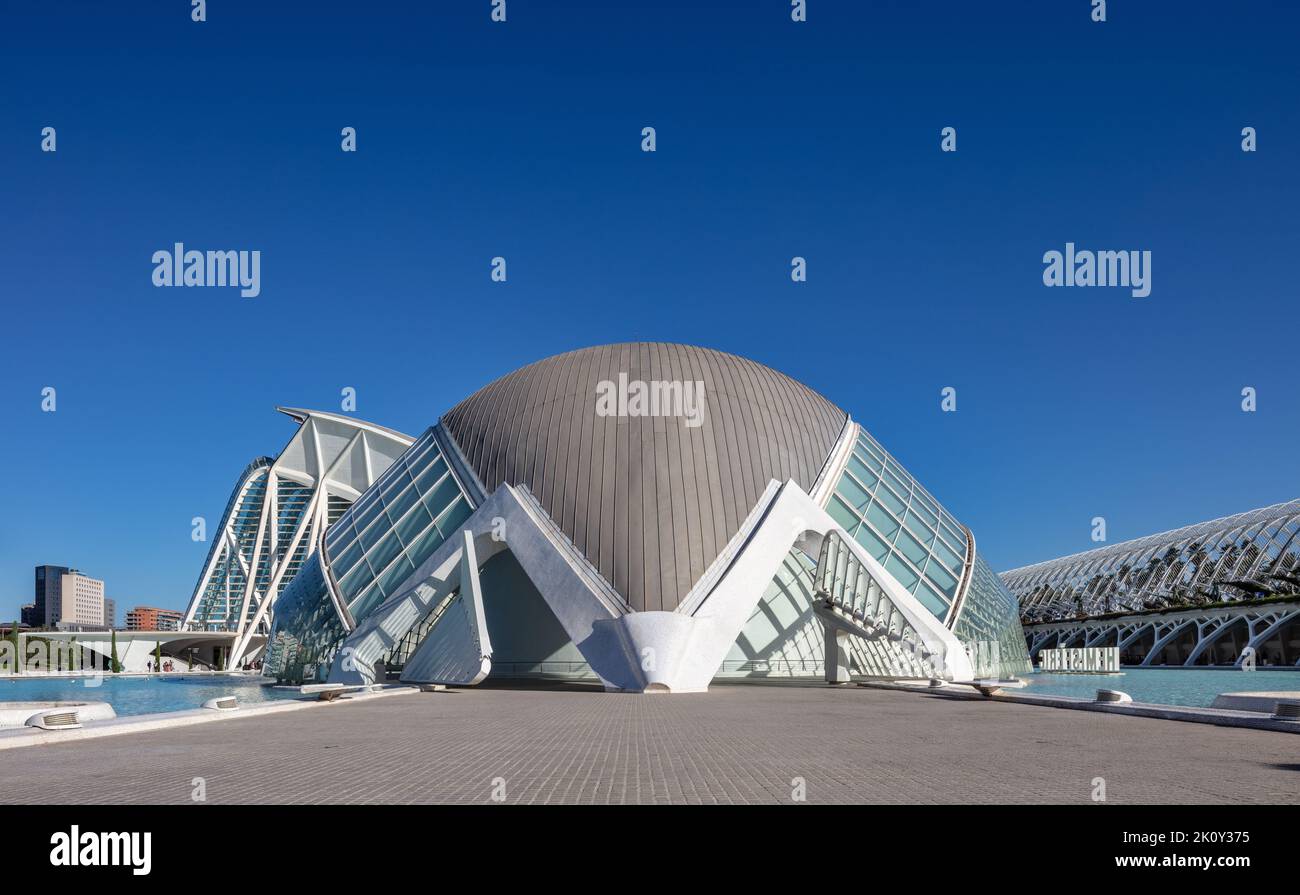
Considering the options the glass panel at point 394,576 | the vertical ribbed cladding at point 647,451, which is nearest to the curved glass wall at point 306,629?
the glass panel at point 394,576

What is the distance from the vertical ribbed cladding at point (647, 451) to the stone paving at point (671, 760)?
39.9 feet

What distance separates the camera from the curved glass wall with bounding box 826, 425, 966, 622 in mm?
32656

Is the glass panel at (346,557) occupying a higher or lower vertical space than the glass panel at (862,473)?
lower

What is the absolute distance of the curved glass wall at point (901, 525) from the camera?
107 feet

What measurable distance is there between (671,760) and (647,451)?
21890 mm

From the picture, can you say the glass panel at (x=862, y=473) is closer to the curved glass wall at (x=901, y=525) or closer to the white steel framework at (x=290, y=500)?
the curved glass wall at (x=901, y=525)

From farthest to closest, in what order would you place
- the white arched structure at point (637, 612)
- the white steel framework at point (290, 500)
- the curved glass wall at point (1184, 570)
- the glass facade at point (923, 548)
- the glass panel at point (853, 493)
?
the white steel framework at point (290, 500)
the curved glass wall at point (1184, 570)
the glass panel at point (853, 493)
the glass facade at point (923, 548)
the white arched structure at point (637, 612)

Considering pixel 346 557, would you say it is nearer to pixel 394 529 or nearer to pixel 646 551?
pixel 394 529

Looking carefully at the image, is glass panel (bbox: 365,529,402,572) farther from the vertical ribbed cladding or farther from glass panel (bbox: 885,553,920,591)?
glass panel (bbox: 885,553,920,591)

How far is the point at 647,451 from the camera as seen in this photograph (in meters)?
32.6

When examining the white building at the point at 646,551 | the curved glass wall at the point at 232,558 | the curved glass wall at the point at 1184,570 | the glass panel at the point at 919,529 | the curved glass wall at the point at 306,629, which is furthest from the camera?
the curved glass wall at the point at 232,558

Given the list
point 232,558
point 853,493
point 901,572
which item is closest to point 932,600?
point 901,572
